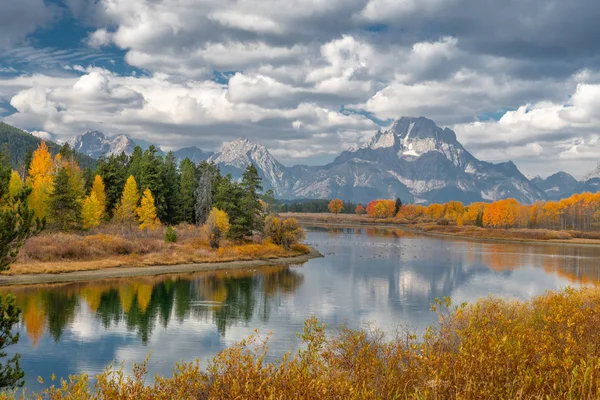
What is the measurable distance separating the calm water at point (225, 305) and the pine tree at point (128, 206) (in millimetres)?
33715

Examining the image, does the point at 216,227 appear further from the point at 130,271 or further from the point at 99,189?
the point at 99,189

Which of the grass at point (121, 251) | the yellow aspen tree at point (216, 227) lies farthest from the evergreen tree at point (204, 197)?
the yellow aspen tree at point (216, 227)

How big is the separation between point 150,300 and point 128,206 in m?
48.5

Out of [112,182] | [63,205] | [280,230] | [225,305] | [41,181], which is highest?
[112,182]

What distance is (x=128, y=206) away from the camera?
94.9m

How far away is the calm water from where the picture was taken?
108 feet

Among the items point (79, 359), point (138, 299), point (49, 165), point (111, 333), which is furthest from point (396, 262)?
point (49, 165)

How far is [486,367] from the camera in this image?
1012 centimetres

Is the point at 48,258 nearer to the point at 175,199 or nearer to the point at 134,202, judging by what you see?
the point at 134,202

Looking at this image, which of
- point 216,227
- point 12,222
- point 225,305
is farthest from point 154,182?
point 12,222

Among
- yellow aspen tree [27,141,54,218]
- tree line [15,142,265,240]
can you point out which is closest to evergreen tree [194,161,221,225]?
tree line [15,142,265,240]

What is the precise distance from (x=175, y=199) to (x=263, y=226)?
103ft

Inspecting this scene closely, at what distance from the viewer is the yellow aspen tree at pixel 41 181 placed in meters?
82.6

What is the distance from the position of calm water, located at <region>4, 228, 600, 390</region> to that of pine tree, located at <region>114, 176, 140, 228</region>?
33.7 metres
